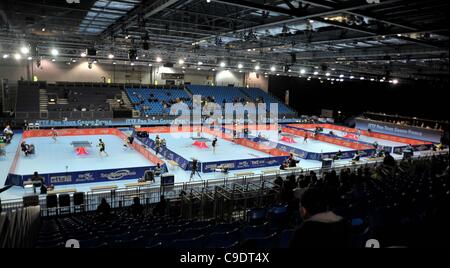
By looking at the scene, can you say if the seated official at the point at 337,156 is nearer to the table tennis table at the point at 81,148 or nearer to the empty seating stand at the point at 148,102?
the table tennis table at the point at 81,148

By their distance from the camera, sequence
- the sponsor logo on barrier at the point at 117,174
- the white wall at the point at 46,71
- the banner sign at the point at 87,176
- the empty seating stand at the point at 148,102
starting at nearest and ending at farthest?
the banner sign at the point at 87,176, the sponsor logo on barrier at the point at 117,174, the white wall at the point at 46,71, the empty seating stand at the point at 148,102

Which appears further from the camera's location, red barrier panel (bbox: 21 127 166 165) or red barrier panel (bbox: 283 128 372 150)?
red barrier panel (bbox: 21 127 166 165)

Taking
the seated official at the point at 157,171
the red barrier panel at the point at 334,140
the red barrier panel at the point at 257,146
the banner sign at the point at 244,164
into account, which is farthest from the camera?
the red barrier panel at the point at 334,140

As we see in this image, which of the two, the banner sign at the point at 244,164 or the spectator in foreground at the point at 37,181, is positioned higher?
the spectator in foreground at the point at 37,181

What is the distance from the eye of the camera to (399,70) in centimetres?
3428

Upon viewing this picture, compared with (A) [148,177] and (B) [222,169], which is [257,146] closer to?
(B) [222,169]

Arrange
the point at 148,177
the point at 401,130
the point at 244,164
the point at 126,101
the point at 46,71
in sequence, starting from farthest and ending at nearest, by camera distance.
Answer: the point at 126,101 → the point at 46,71 → the point at 401,130 → the point at 244,164 → the point at 148,177

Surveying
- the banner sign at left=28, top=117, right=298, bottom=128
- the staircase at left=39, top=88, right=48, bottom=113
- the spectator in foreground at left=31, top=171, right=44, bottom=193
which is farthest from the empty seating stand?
the spectator in foreground at left=31, top=171, right=44, bottom=193

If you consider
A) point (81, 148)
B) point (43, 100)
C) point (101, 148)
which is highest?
point (43, 100)

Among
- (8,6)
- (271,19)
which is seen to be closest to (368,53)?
(271,19)

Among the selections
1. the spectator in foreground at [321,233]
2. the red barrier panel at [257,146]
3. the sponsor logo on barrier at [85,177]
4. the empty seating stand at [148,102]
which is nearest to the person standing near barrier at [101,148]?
the sponsor logo on barrier at [85,177]

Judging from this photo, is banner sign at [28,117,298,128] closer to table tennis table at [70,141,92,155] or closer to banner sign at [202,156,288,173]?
table tennis table at [70,141,92,155]

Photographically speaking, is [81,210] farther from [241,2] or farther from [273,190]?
[241,2]

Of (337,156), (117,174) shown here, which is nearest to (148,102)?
(117,174)
